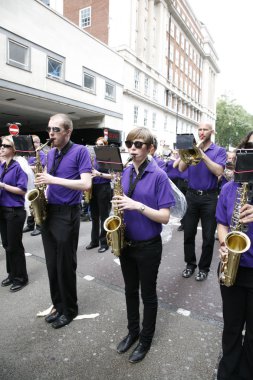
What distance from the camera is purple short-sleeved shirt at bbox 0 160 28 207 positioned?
13.2 ft

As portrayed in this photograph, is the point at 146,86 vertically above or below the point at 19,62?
above

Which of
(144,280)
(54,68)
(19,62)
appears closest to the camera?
(144,280)

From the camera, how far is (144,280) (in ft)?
8.89

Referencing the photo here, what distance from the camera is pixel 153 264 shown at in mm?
2699

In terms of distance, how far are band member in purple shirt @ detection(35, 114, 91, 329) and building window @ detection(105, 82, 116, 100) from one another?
19857 mm

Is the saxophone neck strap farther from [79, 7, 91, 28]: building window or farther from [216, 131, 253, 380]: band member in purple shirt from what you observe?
[79, 7, 91, 28]: building window

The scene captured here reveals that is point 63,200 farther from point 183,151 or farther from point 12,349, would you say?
point 183,151

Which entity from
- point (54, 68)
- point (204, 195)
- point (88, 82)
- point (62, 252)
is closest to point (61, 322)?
point (62, 252)

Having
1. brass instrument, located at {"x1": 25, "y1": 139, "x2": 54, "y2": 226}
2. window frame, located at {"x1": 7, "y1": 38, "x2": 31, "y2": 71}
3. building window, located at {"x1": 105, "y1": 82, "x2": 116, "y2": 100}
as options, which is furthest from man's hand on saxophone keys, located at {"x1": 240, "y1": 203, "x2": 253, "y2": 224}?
building window, located at {"x1": 105, "y1": 82, "x2": 116, "y2": 100}

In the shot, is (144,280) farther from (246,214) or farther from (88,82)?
(88,82)

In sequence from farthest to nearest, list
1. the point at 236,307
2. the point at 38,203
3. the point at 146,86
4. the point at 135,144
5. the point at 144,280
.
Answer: the point at 146,86 → the point at 38,203 → the point at 144,280 → the point at 135,144 → the point at 236,307

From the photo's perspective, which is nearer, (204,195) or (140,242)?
(140,242)

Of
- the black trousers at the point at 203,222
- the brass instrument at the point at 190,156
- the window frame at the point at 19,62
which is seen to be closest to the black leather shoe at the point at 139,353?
the black trousers at the point at 203,222

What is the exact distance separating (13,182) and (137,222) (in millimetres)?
2225
